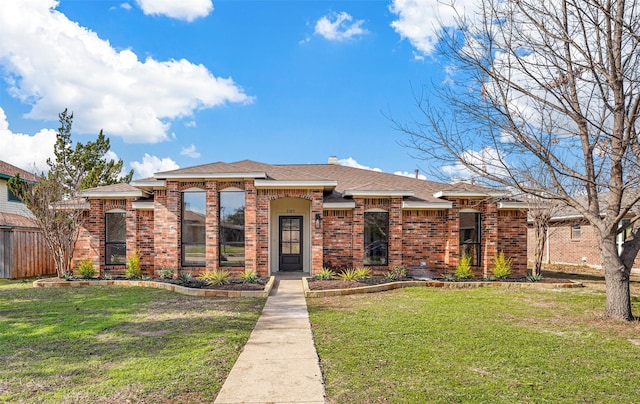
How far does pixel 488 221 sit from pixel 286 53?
8918 mm

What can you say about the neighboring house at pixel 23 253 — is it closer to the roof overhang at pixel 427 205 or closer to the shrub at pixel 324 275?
the shrub at pixel 324 275

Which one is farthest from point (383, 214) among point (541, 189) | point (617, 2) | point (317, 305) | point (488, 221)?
point (617, 2)

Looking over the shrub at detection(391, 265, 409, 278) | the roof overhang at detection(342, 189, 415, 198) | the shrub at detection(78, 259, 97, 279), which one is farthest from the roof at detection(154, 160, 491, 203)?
the shrub at detection(78, 259, 97, 279)

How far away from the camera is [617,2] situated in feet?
22.0

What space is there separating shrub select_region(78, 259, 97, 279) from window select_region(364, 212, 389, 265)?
357 inches

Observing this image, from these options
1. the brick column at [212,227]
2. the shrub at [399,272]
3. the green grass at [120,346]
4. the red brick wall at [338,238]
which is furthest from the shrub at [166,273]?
the shrub at [399,272]

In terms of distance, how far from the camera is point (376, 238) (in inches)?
511

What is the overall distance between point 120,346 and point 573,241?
70.7 feet

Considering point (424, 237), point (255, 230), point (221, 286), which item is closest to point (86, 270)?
point (221, 286)

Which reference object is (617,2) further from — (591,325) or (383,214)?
(383,214)

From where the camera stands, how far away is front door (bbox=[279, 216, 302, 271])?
1438 cm

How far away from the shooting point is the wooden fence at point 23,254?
46.6 ft

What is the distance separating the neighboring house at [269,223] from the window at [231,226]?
1.3 inches

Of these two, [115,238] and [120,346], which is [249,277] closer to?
[115,238]
